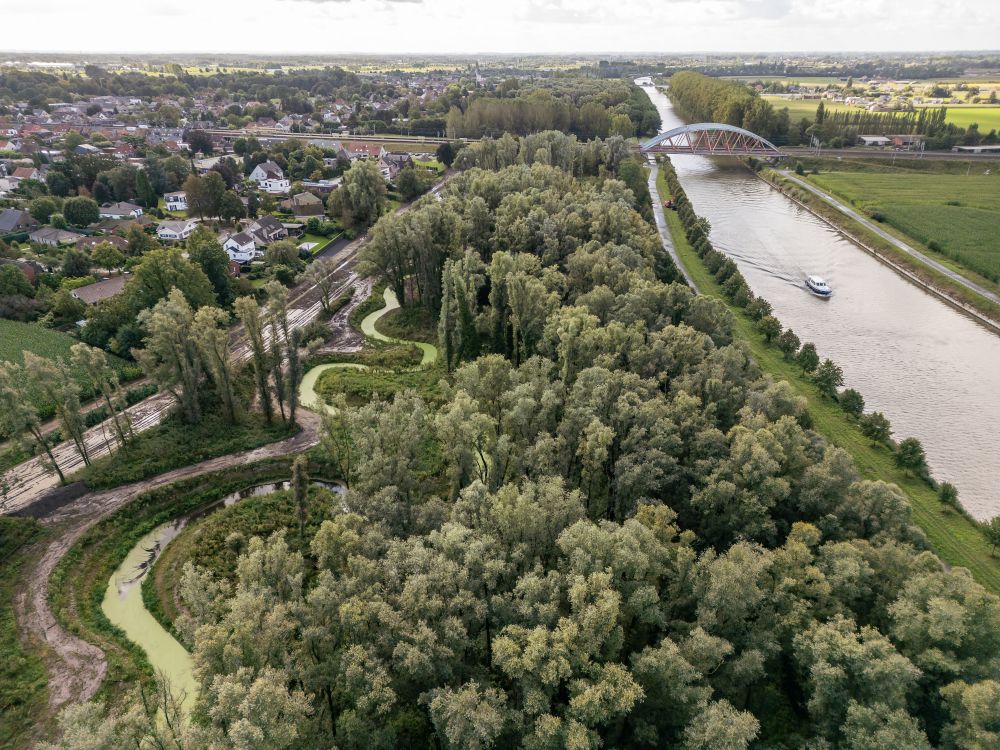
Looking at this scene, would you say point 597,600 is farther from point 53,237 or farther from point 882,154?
point 882,154

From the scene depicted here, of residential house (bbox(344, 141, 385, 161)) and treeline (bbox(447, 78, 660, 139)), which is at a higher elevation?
treeline (bbox(447, 78, 660, 139))

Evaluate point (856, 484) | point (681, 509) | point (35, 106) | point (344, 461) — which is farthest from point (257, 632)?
point (35, 106)

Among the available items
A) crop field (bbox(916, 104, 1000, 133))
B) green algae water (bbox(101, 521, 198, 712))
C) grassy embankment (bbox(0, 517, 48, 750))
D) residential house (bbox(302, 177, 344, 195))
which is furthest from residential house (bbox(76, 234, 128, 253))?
crop field (bbox(916, 104, 1000, 133))

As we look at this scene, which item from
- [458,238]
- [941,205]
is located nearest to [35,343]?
[458,238]

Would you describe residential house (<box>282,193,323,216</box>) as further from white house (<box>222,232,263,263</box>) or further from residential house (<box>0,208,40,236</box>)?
residential house (<box>0,208,40,236</box>)

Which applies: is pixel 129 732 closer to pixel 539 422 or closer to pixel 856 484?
pixel 539 422

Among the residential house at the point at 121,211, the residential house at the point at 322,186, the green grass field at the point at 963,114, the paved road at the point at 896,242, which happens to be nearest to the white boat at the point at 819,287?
the paved road at the point at 896,242
